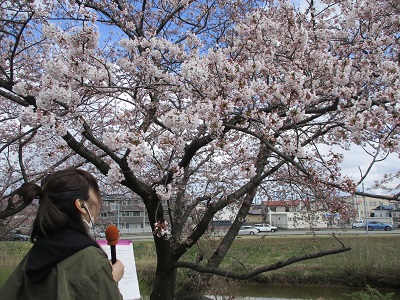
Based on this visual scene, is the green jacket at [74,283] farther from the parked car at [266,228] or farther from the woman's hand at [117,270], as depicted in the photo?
the parked car at [266,228]

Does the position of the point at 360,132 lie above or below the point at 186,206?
above

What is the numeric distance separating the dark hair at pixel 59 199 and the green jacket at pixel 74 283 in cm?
14

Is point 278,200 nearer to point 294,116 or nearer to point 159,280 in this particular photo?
point 159,280

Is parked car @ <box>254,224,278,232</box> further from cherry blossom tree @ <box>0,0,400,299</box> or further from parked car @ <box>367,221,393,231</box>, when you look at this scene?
cherry blossom tree @ <box>0,0,400,299</box>

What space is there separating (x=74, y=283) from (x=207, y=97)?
92.9 inches

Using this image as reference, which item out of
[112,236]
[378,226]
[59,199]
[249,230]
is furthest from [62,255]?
[378,226]

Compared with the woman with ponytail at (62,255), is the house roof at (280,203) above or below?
below

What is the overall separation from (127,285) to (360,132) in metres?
2.10

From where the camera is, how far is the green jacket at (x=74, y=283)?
1.09 metres

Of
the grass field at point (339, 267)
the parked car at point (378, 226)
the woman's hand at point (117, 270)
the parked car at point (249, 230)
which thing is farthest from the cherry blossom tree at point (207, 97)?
the parked car at point (378, 226)

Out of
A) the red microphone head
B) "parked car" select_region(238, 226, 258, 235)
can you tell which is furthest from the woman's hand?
"parked car" select_region(238, 226, 258, 235)

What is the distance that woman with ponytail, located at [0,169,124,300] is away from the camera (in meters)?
1.10

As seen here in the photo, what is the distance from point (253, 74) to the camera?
3818 mm

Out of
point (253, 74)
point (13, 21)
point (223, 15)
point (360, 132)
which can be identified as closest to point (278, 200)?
point (253, 74)
